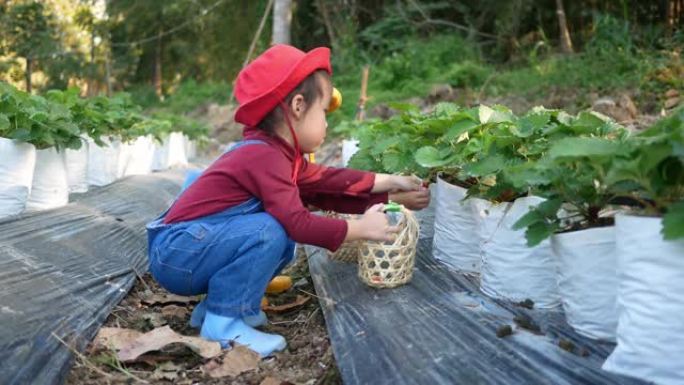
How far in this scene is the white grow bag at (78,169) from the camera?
4176mm

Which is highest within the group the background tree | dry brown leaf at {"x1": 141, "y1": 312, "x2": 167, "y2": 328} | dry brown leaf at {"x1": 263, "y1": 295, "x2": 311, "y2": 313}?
the background tree

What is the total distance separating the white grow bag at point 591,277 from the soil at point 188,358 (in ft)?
2.13

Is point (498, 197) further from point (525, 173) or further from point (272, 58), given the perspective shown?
point (272, 58)

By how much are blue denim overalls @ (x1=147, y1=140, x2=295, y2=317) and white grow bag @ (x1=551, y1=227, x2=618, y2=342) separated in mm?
814

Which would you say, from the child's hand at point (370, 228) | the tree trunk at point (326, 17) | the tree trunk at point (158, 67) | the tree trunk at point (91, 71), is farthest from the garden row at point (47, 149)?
the tree trunk at point (158, 67)

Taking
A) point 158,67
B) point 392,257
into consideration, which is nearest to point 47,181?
point 392,257

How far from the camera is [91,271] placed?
8.36 ft

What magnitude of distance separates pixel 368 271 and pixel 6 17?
15.6 m

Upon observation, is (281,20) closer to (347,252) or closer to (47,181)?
(47,181)

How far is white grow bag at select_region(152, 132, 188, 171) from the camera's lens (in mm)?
7652

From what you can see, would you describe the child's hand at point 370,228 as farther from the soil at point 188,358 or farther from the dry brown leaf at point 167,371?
the dry brown leaf at point 167,371

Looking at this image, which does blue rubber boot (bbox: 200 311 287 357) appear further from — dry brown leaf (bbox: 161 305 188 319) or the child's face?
the child's face

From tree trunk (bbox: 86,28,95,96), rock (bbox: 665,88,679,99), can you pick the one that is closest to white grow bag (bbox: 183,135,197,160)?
rock (bbox: 665,88,679,99)

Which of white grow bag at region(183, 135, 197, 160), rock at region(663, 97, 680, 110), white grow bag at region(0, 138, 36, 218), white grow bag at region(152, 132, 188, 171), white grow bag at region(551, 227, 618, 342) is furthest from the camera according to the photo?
white grow bag at region(183, 135, 197, 160)
